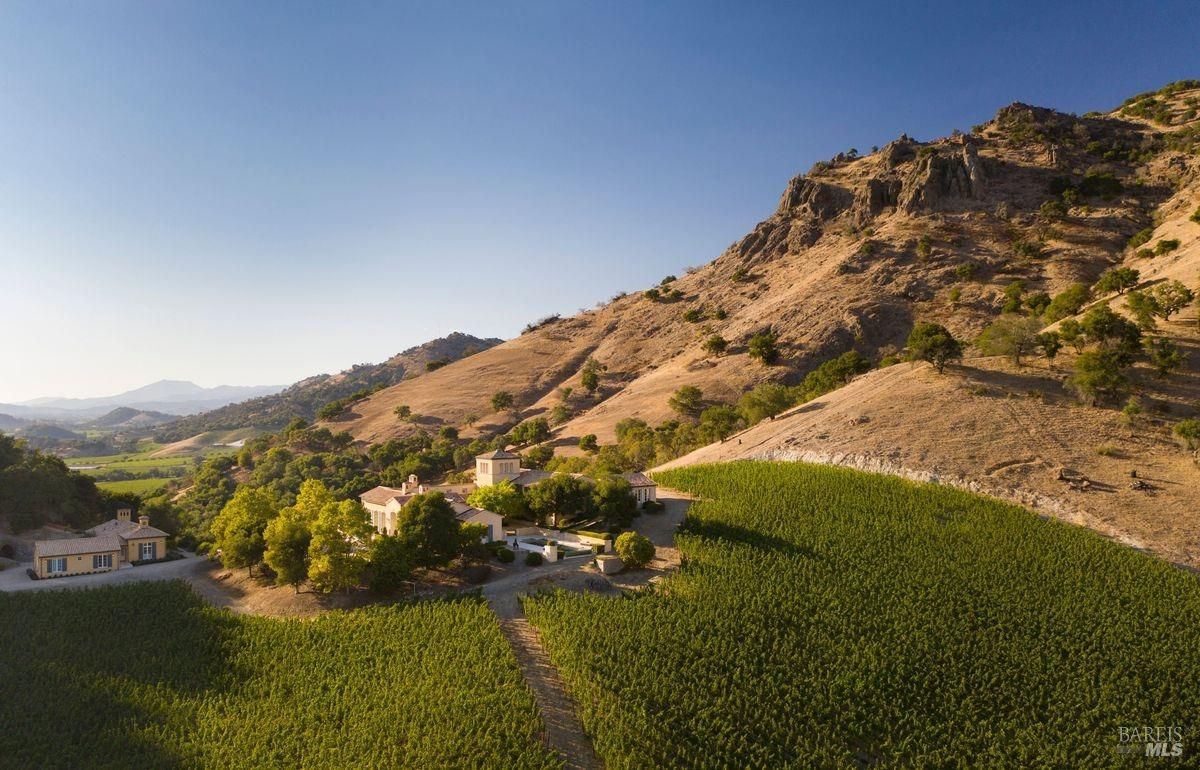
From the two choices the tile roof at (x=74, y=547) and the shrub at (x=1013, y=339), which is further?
the shrub at (x=1013, y=339)

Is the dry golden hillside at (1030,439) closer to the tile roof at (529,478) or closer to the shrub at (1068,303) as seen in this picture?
the shrub at (1068,303)

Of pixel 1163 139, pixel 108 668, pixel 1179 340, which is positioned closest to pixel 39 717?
pixel 108 668

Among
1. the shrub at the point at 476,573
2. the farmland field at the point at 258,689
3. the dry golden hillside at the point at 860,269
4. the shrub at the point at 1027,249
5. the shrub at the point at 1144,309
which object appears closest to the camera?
the farmland field at the point at 258,689

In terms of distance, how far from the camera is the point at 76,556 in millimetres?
39094

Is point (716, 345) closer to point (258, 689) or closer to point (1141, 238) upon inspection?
point (1141, 238)

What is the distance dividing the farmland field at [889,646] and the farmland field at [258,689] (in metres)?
3.82

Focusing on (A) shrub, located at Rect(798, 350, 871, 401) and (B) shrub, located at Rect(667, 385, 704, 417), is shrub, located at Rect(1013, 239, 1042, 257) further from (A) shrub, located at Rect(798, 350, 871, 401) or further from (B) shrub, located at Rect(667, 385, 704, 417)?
(B) shrub, located at Rect(667, 385, 704, 417)

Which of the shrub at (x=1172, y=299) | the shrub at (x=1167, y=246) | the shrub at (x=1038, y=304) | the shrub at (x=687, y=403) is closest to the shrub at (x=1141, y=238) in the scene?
the shrub at (x=1167, y=246)

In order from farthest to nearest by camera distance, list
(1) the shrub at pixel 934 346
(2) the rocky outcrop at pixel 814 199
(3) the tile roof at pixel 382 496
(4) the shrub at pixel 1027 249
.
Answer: (2) the rocky outcrop at pixel 814 199, (4) the shrub at pixel 1027 249, (1) the shrub at pixel 934 346, (3) the tile roof at pixel 382 496

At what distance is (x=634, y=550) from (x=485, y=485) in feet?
58.5

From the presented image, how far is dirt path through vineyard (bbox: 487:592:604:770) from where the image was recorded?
21.3 m

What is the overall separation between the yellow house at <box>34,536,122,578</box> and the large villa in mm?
16411

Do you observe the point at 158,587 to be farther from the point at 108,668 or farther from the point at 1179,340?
the point at 1179,340

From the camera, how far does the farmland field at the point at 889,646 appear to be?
2142 centimetres
